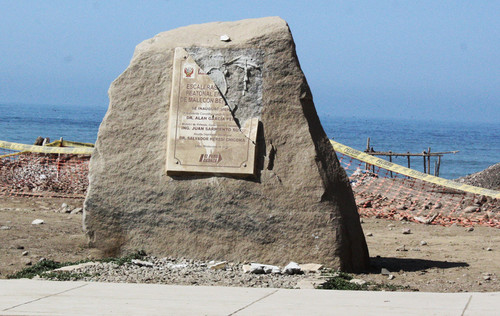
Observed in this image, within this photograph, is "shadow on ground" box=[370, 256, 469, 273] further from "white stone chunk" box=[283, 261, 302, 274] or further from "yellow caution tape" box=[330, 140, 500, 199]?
"yellow caution tape" box=[330, 140, 500, 199]

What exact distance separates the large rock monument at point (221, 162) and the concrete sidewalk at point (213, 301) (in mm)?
1564

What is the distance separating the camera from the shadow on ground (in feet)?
28.0

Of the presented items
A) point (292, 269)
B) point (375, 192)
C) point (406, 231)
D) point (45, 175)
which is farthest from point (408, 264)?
point (45, 175)

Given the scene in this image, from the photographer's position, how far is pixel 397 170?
49.4 ft

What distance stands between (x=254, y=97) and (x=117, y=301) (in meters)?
3.10

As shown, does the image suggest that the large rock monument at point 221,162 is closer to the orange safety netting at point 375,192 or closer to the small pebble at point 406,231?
the small pebble at point 406,231

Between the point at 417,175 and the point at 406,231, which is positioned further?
the point at 417,175

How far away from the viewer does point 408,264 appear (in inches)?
347

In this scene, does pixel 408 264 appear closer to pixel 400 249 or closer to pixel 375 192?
pixel 400 249

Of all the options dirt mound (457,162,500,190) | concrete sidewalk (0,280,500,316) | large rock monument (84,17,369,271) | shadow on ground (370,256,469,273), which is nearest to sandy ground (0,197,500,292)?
shadow on ground (370,256,469,273)

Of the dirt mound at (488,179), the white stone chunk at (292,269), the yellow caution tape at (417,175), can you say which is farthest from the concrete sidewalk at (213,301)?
the dirt mound at (488,179)

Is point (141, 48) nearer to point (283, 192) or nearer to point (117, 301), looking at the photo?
point (283, 192)

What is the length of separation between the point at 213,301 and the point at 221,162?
247cm

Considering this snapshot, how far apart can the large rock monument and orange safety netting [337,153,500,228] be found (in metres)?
5.88
